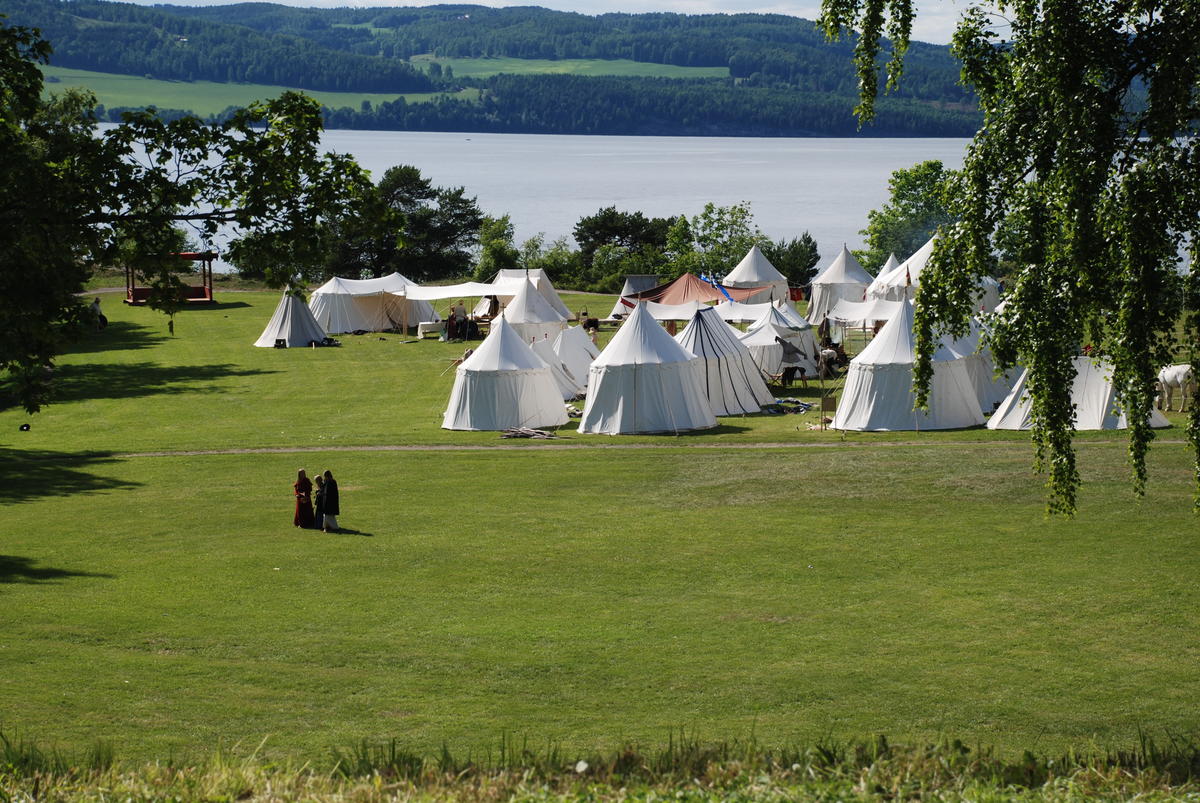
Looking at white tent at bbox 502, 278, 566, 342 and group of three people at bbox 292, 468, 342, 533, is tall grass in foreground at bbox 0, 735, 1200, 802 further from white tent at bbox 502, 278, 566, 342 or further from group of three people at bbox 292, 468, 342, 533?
white tent at bbox 502, 278, 566, 342

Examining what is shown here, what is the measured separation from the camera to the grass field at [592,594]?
12227 mm

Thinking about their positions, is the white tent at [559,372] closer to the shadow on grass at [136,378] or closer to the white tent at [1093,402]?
the shadow on grass at [136,378]

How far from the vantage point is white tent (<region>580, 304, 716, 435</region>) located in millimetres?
32219

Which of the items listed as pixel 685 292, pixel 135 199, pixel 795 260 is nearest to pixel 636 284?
pixel 685 292

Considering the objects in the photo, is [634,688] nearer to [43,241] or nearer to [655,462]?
[43,241]

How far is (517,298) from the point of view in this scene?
47.5m

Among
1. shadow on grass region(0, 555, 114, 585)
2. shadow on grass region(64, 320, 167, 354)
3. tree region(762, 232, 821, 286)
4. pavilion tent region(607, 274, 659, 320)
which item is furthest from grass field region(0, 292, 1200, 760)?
tree region(762, 232, 821, 286)

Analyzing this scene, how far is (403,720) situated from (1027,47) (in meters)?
8.44

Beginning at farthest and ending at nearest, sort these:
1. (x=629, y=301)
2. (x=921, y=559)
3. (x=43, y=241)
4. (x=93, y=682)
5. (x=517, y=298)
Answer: (x=629, y=301)
(x=517, y=298)
(x=921, y=559)
(x=93, y=682)
(x=43, y=241)

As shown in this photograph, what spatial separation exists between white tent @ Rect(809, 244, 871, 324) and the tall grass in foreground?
161ft

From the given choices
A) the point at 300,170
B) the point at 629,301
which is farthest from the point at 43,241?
the point at 629,301

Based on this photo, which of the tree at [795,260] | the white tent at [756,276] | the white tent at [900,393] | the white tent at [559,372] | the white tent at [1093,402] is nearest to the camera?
the white tent at [1093,402]

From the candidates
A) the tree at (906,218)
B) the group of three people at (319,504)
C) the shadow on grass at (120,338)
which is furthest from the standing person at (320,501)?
the tree at (906,218)

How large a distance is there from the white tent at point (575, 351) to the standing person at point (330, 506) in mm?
18238
